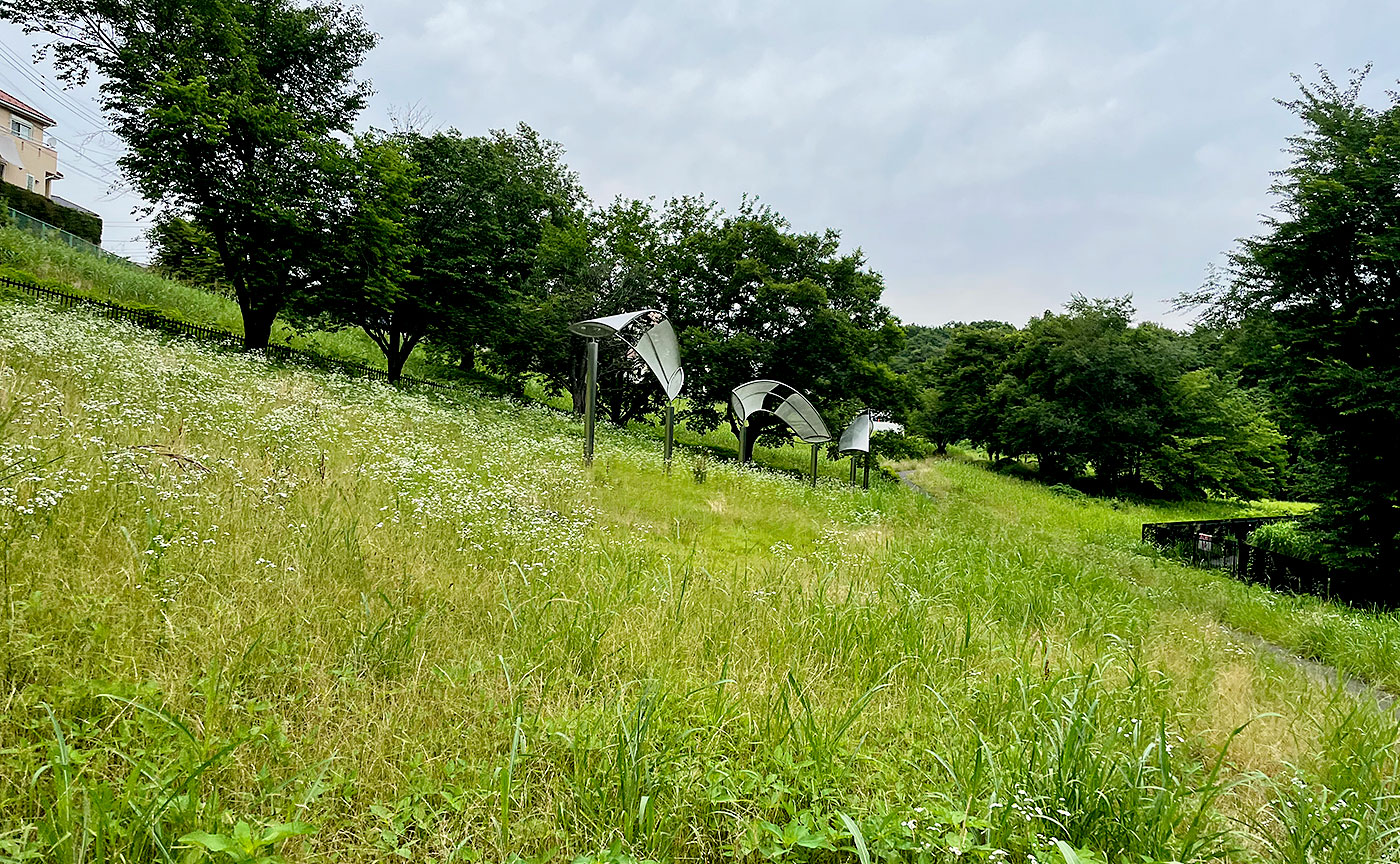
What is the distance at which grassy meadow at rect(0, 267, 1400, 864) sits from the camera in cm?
183

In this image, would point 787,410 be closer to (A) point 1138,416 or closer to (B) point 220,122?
(B) point 220,122

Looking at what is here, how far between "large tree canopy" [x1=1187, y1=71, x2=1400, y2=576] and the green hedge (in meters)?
36.2

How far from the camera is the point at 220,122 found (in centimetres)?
Result: 1202

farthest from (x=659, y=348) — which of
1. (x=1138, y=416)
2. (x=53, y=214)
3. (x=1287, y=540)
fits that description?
(x=53, y=214)

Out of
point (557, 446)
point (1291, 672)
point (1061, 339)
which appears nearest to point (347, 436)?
point (557, 446)

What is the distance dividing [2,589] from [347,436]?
4.59m

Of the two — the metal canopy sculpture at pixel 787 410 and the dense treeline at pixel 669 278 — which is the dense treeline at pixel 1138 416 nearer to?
the dense treeline at pixel 669 278

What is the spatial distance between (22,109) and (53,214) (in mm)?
24970

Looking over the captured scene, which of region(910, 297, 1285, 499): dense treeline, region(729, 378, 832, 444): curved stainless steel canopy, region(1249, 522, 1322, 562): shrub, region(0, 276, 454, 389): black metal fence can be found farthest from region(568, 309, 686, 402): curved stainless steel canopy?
region(910, 297, 1285, 499): dense treeline

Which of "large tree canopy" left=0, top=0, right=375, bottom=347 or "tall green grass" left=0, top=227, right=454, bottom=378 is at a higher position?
"large tree canopy" left=0, top=0, right=375, bottom=347

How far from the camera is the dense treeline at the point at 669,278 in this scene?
33.9ft

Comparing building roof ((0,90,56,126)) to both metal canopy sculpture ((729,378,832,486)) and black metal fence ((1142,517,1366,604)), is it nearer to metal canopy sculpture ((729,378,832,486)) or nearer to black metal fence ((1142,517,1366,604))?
metal canopy sculpture ((729,378,832,486))

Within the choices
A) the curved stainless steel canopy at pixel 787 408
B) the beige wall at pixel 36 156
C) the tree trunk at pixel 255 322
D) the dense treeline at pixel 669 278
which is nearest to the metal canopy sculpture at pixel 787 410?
the curved stainless steel canopy at pixel 787 408

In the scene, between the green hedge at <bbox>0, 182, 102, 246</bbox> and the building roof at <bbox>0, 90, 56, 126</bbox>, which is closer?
the green hedge at <bbox>0, 182, 102, 246</bbox>
